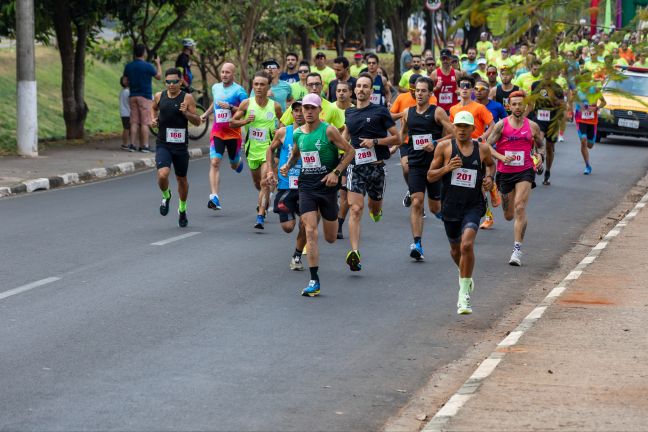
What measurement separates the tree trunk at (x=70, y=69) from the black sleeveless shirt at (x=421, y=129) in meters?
12.9

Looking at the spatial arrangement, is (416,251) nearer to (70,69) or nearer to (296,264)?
(296,264)

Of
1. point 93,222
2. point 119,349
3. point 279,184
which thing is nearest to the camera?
point 119,349

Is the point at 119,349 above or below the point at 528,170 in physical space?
below

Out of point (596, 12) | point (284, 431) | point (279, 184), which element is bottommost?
point (284, 431)

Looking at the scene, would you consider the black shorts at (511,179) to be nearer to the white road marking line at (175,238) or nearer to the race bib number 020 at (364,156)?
the race bib number 020 at (364,156)

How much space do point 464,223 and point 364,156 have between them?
2.61 m

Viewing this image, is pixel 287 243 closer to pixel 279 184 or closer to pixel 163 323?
pixel 279 184

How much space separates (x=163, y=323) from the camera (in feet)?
32.9

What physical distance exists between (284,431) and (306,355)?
74.8 inches

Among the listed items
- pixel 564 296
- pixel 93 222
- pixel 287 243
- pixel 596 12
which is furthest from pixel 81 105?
pixel 596 12

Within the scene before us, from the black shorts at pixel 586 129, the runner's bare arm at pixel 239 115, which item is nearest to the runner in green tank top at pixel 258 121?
the runner's bare arm at pixel 239 115

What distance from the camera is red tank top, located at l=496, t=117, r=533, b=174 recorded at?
1417 cm

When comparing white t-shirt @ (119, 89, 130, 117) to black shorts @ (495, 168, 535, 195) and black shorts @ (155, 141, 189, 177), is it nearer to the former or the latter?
black shorts @ (155, 141, 189, 177)

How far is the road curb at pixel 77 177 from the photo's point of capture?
19234 mm
